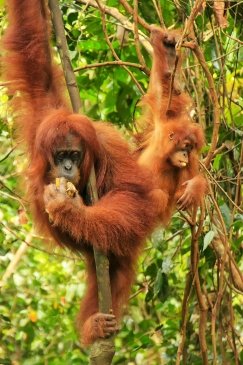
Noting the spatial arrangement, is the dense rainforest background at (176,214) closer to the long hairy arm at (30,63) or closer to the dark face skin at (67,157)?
the long hairy arm at (30,63)

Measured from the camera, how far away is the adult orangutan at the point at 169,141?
3.78m

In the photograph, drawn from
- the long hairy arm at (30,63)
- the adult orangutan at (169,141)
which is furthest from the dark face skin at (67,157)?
the adult orangutan at (169,141)

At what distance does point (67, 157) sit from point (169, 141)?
2.60ft

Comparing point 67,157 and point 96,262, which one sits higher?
point 67,157

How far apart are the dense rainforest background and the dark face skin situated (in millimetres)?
435

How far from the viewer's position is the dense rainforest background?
12.9 feet

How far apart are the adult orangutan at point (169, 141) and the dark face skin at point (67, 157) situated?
0.59 m

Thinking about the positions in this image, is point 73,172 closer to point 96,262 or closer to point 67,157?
point 67,157

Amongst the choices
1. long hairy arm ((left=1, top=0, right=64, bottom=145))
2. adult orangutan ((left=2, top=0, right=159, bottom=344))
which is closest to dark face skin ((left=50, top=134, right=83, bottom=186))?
adult orangutan ((left=2, top=0, right=159, bottom=344))

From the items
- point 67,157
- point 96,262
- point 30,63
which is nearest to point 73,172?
point 67,157

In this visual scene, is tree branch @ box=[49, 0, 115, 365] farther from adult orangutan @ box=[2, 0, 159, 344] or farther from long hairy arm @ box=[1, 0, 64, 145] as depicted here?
long hairy arm @ box=[1, 0, 64, 145]

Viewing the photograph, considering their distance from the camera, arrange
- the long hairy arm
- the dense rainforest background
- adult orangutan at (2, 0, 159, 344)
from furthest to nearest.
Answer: the dense rainforest background, the long hairy arm, adult orangutan at (2, 0, 159, 344)

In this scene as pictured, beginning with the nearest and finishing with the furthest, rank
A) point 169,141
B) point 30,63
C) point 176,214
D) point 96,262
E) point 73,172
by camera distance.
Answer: point 96,262
point 73,172
point 30,63
point 169,141
point 176,214

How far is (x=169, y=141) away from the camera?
12.9 ft
